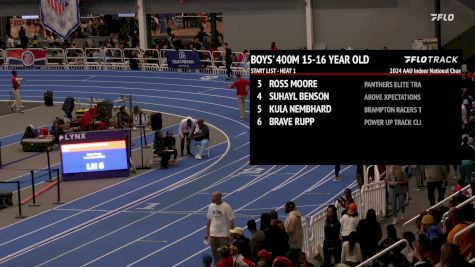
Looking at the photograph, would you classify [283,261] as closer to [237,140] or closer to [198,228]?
[198,228]

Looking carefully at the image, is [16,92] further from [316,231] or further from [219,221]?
[219,221]

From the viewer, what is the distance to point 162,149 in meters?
32.0

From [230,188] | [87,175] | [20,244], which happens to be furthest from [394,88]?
[87,175]

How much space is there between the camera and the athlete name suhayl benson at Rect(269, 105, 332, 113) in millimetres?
15977

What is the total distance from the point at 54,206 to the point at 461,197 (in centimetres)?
1282

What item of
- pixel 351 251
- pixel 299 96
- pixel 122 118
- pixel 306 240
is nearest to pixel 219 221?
pixel 306 240

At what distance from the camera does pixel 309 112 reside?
1602cm

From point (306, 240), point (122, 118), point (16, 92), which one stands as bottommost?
point (306, 240)

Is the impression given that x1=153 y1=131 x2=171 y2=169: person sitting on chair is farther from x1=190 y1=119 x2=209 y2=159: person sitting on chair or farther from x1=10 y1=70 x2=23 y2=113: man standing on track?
x1=10 y1=70 x2=23 y2=113: man standing on track

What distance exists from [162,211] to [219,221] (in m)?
7.20

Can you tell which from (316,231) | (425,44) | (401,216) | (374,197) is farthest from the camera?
(425,44)
